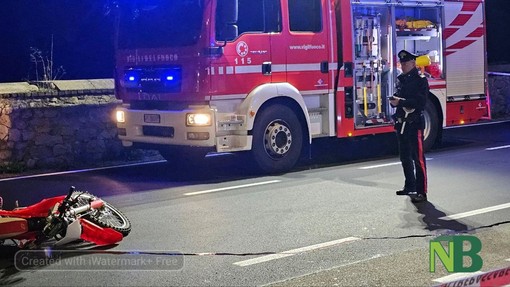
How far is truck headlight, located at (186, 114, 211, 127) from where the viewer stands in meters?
9.98

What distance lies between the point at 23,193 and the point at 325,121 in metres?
4.65

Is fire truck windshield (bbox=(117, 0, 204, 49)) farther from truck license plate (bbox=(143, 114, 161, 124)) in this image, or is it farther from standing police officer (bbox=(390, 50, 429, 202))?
standing police officer (bbox=(390, 50, 429, 202))

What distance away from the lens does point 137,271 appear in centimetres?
586

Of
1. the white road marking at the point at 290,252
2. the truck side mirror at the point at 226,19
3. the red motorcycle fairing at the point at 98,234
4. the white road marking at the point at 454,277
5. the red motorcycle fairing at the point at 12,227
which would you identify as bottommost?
the white road marking at the point at 454,277

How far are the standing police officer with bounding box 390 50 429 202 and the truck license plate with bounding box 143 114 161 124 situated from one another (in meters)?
3.54

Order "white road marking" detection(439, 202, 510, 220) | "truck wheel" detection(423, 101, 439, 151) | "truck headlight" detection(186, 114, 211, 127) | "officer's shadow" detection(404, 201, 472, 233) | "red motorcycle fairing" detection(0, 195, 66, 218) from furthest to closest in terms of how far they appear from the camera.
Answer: "truck wheel" detection(423, 101, 439, 151)
"truck headlight" detection(186, 114, 211, 127)
"white road marking" detection(439, 202, 510, 220)
"officer's shadow" detection(404, 201, 472, 233)
"red motorcycle fairing" detection(0, 195, 66, 218)

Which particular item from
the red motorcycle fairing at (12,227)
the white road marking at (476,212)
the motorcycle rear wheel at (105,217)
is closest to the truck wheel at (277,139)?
the white road marking at (476,212)

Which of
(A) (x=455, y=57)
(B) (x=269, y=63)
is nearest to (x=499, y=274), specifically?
(B) (x=269, y=63)

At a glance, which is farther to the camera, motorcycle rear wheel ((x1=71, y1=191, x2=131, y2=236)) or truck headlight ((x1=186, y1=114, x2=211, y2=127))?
truck headlight ((x1=186, y1=114, x2=211, y2=127))

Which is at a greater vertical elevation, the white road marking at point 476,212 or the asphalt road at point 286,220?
the asphalt road at point 286,220

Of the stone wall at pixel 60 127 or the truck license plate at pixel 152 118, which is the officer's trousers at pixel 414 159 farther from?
the stone wall at pixel 60 127

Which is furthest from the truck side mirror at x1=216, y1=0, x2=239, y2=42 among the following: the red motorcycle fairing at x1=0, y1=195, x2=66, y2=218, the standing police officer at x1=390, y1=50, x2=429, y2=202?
the red motorcycle fairing at x1=0, y1=195, x2=66, y2=218

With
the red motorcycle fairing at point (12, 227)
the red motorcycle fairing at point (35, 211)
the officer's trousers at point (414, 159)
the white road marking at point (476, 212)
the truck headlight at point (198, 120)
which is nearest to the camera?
the red motorcycle fairing at point (12, 227)

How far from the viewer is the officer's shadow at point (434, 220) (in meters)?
7.14
